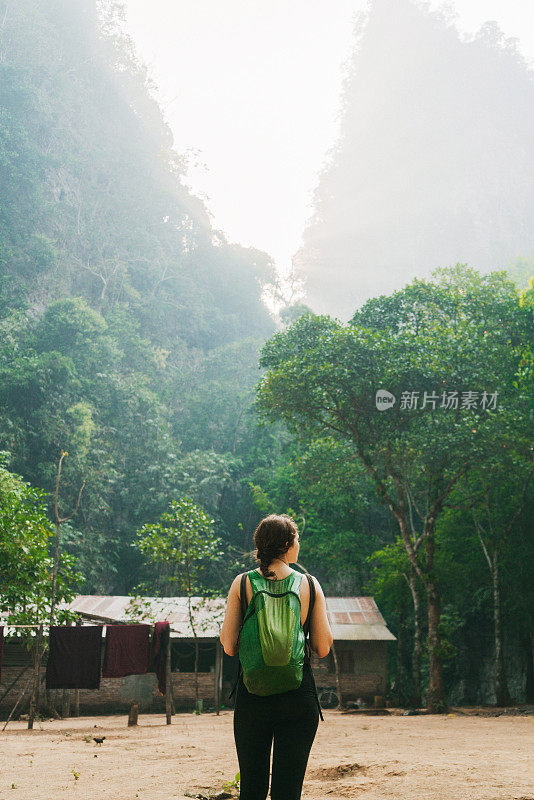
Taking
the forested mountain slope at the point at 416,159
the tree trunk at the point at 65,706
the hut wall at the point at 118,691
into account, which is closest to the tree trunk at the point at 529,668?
the hut wall at the point at 118,691

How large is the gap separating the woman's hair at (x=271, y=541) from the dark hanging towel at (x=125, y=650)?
11.2 metres

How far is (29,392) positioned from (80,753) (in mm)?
21333

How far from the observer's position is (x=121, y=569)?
28.8 meters

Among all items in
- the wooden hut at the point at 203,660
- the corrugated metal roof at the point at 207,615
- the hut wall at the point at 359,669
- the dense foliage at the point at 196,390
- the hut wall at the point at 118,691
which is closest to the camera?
the dense foliage at the point at 196,390

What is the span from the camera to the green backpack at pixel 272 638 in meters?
2.12

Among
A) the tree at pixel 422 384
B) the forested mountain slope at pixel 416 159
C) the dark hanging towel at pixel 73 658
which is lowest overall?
the dark hanging towel at pixel 73 658

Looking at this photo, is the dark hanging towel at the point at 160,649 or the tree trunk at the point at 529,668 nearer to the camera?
the dark hanging towel at the point at 160,649

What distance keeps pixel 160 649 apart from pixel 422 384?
27.1 ft

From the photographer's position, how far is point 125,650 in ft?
41.3

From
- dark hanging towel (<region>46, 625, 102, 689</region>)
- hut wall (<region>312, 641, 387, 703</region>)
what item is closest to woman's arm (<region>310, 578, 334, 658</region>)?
dark hanging towel (<region>46, 625, 102, 689</region>)

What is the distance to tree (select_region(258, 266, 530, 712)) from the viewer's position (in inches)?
582

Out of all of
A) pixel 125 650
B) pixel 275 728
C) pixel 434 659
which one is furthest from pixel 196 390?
pixel 275 728

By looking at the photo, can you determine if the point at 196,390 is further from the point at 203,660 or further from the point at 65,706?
the point at 65,706

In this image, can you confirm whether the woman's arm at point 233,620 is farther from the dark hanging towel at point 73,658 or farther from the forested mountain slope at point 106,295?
the forested mountain slope at point 106,295
